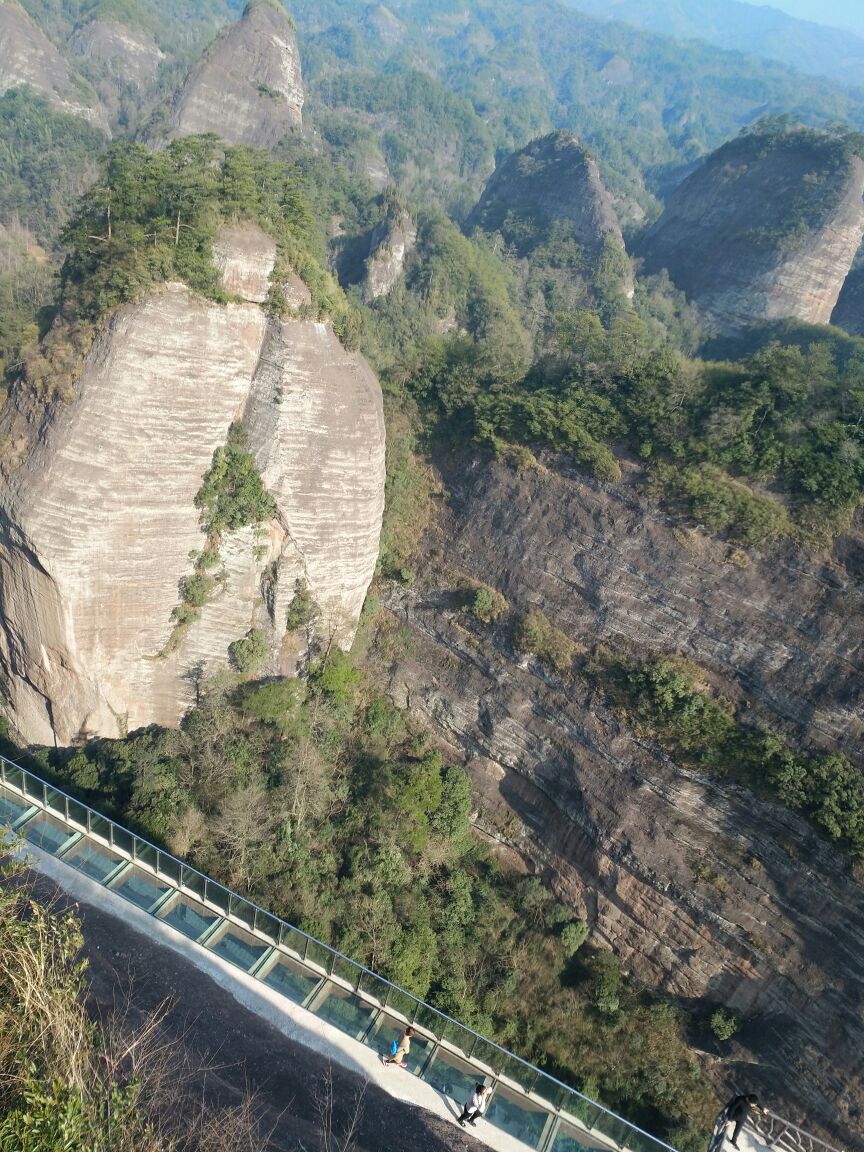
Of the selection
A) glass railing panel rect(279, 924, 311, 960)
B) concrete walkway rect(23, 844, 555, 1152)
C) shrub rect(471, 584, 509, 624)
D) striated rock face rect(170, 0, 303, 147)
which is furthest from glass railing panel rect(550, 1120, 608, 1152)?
striated rock face rect(170, 0, 303, 147)

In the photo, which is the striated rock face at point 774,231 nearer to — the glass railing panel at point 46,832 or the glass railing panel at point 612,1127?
the glass railing panel at point 612,1127

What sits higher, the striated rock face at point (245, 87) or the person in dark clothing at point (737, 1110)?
the striated rock face at point (245, 87)

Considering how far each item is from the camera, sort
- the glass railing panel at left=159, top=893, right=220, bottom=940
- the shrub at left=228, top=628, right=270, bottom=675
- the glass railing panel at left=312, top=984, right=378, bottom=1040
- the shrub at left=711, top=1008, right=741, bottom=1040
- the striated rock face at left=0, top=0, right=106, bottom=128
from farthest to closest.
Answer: the striated rock face at left=0, top=0, right=106, bottom=128
the shrub at left=228, top=628, right=270, bottom=675
the shrub at left=711, top=1008, right=741, bottom=1040
the glass railing panel at left=159, top=893, right=220, bottom=940
the glass railing panel at left=312, top=984, right=378, bottom=1040

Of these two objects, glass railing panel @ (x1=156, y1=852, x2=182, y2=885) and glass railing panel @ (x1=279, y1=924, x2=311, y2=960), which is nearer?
glass railing panel @ (x1=279, y1=924, x2=311, y2=960)

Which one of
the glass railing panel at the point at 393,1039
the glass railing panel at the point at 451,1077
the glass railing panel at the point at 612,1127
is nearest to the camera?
the glass railing panel at the point at 612,1127

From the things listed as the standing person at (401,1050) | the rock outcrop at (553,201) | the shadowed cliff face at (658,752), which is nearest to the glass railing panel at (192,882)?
the standing person at (401,1050)

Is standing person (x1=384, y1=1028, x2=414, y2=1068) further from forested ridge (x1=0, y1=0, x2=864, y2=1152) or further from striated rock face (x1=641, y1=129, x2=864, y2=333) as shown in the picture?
striated rock face (x1=641, y1=129, x2=864, y2=333)

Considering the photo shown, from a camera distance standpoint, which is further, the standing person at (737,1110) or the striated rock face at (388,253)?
the striated rock face at (388,253)
